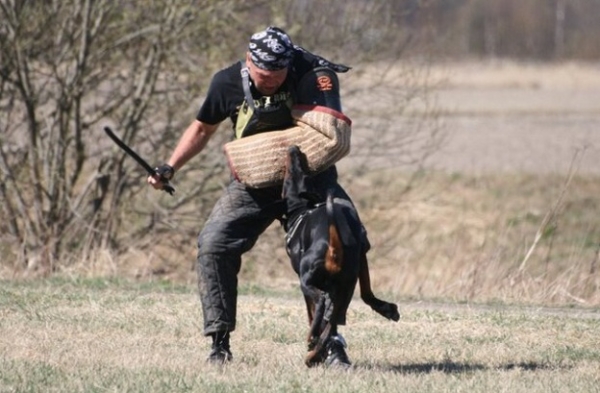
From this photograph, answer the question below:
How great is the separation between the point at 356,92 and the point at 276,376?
8.98 meters

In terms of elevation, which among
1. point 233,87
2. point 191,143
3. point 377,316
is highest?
point 233,87

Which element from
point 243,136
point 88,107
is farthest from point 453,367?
point 88,107

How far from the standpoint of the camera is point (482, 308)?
10.9 metres

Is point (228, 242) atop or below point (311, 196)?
below

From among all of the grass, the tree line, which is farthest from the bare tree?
the grass

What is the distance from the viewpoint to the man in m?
7.84

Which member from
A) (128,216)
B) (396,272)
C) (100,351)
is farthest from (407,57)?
(100,351)

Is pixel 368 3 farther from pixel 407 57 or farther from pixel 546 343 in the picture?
pixel 546 343

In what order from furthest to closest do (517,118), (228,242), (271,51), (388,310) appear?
(517,118), (228,242), (388,310), (271,51)

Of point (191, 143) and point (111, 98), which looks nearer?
point (191, 143)

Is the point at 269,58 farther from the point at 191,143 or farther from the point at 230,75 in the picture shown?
the point at 191,143

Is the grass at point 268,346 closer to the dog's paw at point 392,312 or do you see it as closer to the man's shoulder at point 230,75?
the dog's paw at point 392,312

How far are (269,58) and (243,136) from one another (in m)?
0.55

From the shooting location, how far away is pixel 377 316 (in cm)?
1007
